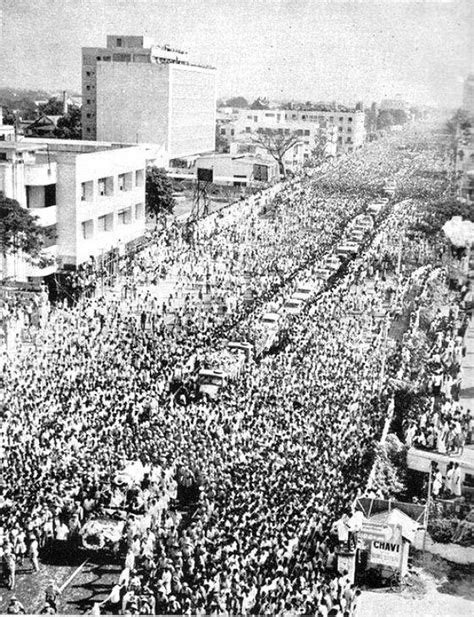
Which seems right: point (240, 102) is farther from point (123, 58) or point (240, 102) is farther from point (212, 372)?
point (212, 372)

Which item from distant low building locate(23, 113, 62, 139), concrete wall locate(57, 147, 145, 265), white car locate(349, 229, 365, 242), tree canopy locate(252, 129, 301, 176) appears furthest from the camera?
tree canopy locate(252, 129, 301, 176)

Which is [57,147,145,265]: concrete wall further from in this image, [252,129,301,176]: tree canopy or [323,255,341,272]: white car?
[252,129,301,176]: tree canopy

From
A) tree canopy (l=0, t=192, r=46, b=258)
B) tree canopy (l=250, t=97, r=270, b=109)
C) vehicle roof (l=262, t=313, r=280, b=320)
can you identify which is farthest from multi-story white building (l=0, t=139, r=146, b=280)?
tree canopy (l=250, t=97, r=270, b=109)

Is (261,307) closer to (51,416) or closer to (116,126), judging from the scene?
(51,416)

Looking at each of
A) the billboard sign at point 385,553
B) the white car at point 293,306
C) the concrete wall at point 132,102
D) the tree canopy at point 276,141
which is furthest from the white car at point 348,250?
the concrete wall at point 132,102

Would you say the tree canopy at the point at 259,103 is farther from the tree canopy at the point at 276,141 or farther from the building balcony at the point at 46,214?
the building balcony at the point at 46,214

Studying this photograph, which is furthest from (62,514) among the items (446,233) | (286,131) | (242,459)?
(286,131)
